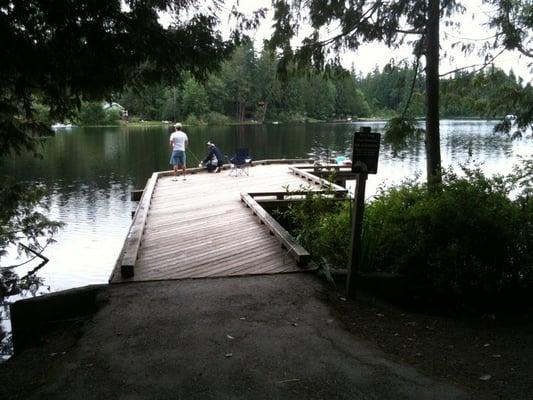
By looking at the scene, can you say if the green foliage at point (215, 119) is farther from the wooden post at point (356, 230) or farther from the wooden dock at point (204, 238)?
the wooden post at point (356, 230)

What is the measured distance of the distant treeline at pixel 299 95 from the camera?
774 cm

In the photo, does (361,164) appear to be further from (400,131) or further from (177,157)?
(177,157)

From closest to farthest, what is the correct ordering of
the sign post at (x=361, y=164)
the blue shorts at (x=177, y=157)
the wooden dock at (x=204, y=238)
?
the sign post at (x=361, y=164), the wooden dock at (x=204, y=238), the blue shorts at (x=177, y=157)

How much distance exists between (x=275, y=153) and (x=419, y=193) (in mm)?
28348

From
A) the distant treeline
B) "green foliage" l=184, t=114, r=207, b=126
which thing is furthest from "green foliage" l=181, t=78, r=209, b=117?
"green foliage" l=184, t=114, r=207, b=126

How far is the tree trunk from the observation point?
278 inches

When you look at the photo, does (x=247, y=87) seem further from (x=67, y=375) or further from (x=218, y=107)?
(x=67, y=375)

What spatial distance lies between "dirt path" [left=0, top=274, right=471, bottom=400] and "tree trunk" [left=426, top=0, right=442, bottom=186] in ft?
11.8

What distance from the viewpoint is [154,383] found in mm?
3117

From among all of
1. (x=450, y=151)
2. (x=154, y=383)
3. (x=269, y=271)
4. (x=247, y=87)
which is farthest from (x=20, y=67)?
(x=247, y=87)

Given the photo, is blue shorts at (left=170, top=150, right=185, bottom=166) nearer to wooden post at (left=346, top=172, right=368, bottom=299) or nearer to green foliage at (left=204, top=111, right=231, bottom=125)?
wooden post at (left=346, top=172, right=368, bottom=299)

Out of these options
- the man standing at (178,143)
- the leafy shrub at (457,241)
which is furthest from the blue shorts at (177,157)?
the leafy shrub at (457,241)

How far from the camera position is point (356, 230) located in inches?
192

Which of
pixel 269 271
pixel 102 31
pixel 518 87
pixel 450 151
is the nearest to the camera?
pixel 102 31
